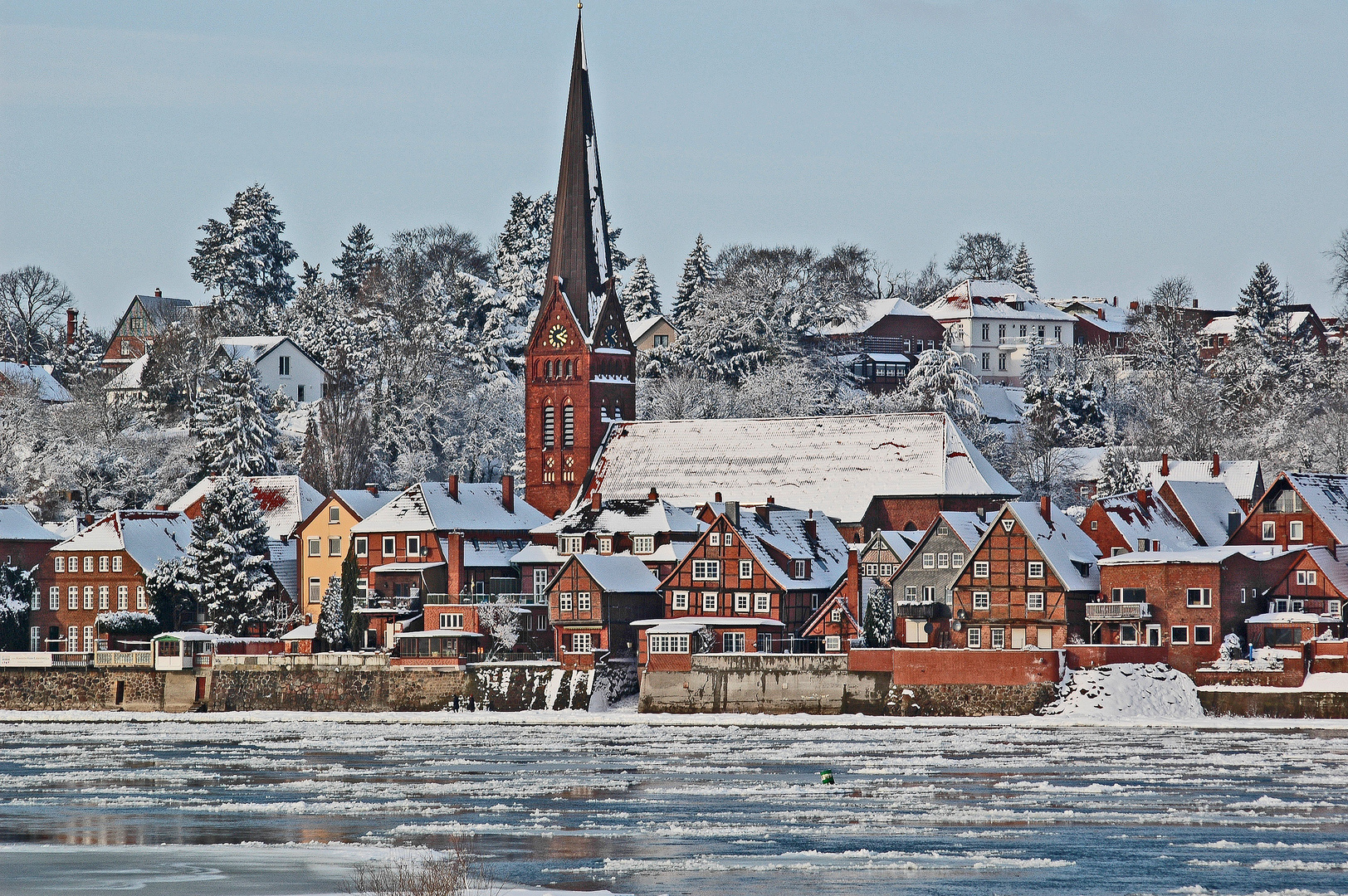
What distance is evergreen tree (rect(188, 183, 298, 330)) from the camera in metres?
147

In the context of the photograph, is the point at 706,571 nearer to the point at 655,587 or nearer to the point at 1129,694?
the point at 655,587

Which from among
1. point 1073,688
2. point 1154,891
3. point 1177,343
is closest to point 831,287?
point 1177,343

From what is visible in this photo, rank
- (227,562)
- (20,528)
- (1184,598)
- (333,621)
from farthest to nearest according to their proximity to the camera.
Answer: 1. (20,528)
2. (227,562)
3. (333,621)
4. (1184,598)

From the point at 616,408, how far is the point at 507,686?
24543 millimetres

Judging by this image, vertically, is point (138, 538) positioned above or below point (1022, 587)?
above

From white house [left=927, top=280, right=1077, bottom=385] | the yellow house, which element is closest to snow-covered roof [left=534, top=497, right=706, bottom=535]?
the yellow house

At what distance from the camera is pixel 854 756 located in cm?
5962

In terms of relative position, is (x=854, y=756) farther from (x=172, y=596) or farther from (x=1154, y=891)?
(x=172, y=596)

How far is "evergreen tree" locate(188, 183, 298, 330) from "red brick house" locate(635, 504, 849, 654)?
7089cm

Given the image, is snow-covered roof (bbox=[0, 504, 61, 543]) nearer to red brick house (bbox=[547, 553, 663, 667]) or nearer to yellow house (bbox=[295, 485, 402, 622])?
yellow house (bbox=[295, 485, 402, 622])

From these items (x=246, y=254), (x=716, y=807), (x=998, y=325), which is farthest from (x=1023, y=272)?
(x=716, y=807)

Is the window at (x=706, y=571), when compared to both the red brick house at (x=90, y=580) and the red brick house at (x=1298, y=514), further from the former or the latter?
the red brick house at (x=90, y=580)

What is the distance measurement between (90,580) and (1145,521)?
40.9m

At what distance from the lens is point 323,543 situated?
92.6m
